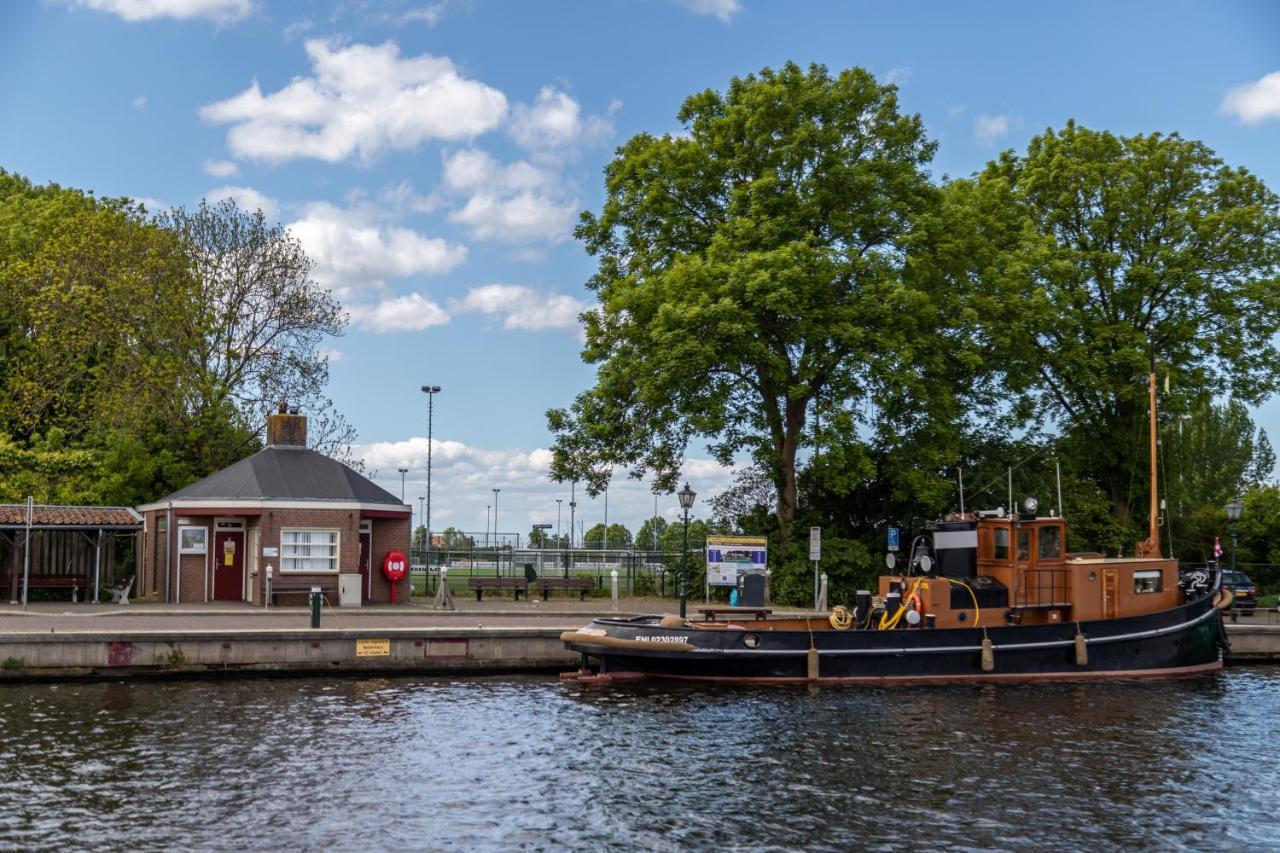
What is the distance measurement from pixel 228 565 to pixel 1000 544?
22.6m

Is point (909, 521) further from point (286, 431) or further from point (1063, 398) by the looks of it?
point (286, 431)

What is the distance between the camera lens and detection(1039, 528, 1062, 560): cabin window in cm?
2756

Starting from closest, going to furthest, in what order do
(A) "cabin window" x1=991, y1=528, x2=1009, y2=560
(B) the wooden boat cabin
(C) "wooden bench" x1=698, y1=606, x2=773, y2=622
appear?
(C) "wooden bench" x1=698, y1=606, x2=773, y2=622
(B) the wooden boat cabin
(A) "cabin window" x1=991, y1=528, x2=1009, y2=560

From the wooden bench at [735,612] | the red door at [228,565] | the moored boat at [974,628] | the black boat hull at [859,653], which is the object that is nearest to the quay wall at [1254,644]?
the moored boat at [974,628]

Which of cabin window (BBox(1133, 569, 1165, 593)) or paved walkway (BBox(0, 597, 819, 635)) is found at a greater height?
cabin window (BBox(1133, 569, 1165, 593))

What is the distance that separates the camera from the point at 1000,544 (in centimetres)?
2752

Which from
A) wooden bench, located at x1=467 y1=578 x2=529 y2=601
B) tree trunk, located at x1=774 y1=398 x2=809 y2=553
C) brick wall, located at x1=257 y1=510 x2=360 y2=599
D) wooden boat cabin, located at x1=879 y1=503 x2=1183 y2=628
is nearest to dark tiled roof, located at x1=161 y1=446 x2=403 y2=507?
brick wall, located at x1=257 y1=510 x2=360 y2=599

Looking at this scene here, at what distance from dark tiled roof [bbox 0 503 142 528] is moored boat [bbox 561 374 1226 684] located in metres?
16.4

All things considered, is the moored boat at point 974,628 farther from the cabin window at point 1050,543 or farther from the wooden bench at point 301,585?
the wooden bench at point 301,585

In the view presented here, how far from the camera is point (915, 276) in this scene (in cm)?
3797

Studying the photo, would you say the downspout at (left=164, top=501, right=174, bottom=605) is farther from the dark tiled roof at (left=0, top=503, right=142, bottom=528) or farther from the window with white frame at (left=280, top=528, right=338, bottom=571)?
the window with white frame at (left=280, top=528, right=338, bottom=571)

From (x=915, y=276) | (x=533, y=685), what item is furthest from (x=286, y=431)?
(x=915, y=276)

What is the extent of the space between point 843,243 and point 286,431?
19130 mm

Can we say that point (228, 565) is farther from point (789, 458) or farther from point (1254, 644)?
point (1254, 644)
